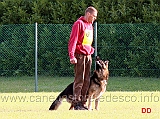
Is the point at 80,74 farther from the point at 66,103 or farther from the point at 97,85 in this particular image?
the point at 66,103

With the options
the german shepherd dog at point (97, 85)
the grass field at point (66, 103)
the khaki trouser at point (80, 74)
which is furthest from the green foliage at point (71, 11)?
the khaki trouser at point (80, 74)

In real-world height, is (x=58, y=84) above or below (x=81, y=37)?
below

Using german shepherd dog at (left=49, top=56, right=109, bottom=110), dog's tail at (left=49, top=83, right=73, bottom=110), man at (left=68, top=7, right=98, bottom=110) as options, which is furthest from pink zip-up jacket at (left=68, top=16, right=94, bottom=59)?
dog's tail at (left=49, top=83, right=73, bottom=110)

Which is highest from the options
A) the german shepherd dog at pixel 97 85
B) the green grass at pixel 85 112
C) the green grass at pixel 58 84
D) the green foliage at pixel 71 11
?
the green foliage at pixel 71 11

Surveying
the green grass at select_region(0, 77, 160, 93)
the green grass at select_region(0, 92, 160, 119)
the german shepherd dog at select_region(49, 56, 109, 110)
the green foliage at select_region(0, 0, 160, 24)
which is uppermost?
the green foliage at select_region(0, 0, 160, 24)

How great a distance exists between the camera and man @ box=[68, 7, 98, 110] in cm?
1310

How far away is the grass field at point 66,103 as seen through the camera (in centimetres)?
1201

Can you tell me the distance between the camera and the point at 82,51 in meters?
13.2

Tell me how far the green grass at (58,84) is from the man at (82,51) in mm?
6850

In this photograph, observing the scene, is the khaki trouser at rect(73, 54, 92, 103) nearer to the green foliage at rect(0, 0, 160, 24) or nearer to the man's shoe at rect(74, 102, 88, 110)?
the man's shoe at rect(74, 102, 88, 110)

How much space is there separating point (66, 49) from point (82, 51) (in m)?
8.31

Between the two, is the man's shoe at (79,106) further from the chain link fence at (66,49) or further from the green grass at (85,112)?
the chain link fence at (66,49)

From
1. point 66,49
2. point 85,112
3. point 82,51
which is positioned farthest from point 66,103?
point 66,49

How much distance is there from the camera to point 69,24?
70.5 feet
